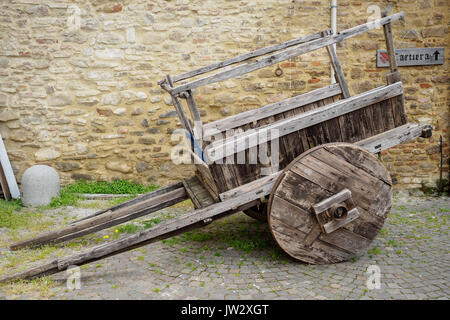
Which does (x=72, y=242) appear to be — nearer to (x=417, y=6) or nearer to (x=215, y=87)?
(x=215, y=87)

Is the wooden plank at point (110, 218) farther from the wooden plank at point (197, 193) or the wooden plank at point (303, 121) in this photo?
the wooden plank at point (303, 121)

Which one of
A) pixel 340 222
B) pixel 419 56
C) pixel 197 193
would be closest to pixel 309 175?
pixel 340 222

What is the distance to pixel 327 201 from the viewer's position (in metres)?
2.87

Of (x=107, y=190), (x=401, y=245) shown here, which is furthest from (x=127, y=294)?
(x=107, y=190)

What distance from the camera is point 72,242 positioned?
3.89 meters

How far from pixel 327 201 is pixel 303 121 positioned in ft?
2.08

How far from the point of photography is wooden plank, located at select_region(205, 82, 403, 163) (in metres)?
2.83

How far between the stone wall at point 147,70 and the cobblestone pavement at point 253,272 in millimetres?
2203

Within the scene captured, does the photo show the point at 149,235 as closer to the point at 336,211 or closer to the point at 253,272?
the point at 253,272

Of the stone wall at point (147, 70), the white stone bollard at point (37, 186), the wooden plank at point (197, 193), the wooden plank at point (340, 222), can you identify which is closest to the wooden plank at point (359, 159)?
the wooden plank at point (340, 222)

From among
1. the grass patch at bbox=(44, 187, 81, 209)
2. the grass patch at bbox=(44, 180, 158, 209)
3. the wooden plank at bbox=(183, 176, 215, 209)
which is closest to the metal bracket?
the wooden plank at bbox=(183, 176, 215, 209)

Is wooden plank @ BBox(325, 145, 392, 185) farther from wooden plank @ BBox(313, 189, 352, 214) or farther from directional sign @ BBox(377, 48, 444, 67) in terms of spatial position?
directional sign @ BBox(377, 48, 444, 67)

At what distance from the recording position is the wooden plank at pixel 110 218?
3.52m

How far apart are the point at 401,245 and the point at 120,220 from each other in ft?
8.68
